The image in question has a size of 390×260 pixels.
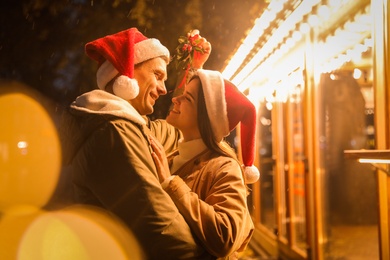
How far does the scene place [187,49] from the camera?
8.07 ft

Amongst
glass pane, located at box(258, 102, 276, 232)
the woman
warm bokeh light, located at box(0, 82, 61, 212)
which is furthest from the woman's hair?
warm bokeh light, located at box(0, 82, 61, 212)

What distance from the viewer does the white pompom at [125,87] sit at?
219cm

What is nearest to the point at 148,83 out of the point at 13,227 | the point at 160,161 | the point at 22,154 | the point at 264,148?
the point at 160,161

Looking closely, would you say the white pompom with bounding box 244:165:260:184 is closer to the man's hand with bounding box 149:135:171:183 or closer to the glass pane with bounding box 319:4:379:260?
the man's hand with bounding box 149:135:171:183

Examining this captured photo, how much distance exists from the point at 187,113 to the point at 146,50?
1.33ft

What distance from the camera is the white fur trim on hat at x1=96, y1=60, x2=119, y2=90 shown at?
2295 millimetres

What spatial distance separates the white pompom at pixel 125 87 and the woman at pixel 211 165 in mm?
262

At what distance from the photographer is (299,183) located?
9.29 m

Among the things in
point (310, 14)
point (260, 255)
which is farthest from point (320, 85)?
point (260, 255)

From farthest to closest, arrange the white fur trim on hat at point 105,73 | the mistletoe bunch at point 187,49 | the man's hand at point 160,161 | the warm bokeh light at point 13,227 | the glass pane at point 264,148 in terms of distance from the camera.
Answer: the glass pane at point 264,148, the warm bokeh light at point 13,227, the mistletoe bunch at point 187,49, the white fur trim on hat at point 105,73, the man's hand at point 160,161

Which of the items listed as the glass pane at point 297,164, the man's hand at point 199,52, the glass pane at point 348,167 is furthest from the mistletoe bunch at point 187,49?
the glass pane at point 348,167

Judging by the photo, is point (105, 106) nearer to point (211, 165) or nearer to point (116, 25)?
point (211, 165)

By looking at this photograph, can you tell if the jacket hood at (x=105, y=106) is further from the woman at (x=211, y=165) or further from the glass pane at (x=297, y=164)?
the glass pane at (x=297, y=164)

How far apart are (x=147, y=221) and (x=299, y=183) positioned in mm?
7695
